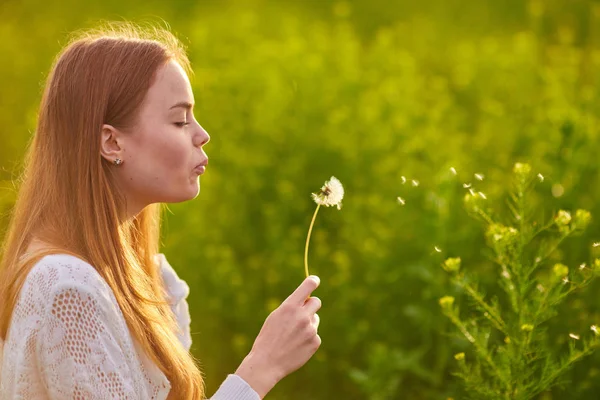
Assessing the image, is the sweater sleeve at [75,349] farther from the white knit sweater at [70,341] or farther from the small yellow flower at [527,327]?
the small yellow flower at [527,327]

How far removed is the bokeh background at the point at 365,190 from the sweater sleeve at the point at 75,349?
1532 millimetres

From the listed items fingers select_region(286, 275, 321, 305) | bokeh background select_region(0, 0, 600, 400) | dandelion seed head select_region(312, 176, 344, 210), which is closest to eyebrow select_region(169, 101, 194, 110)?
dandelion seed head select_region(312, 176, 344, 210)

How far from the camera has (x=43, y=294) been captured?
155 centimetres

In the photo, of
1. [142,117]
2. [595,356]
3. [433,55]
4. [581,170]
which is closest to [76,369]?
[142,117]

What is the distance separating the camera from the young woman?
1577 mm

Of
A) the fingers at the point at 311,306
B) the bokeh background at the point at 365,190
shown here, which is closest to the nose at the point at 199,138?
the fingers at the point at 311,306

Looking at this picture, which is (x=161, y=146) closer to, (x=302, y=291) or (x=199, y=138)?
(x=199, y=138)

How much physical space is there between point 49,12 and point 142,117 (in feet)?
22.1

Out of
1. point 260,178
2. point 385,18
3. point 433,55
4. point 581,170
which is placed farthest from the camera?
point 385,18

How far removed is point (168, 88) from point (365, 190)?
2361 millimetres

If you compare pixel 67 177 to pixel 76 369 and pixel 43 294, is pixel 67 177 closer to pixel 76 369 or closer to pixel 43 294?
pixel 43 294

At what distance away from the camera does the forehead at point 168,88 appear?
1760 millimetres

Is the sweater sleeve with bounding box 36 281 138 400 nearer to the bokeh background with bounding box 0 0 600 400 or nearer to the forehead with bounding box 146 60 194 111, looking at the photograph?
the forehead with bounding box 146 60 194 111

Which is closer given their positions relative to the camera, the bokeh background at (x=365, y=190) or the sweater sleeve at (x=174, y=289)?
the sweater sleeve at (x=174, y=289)
